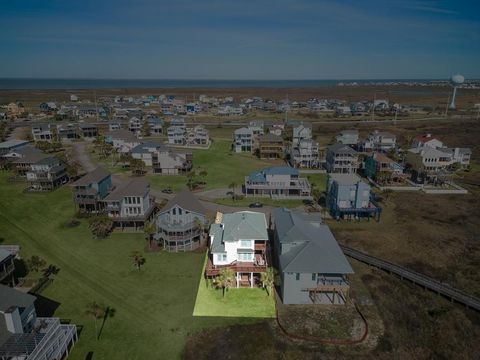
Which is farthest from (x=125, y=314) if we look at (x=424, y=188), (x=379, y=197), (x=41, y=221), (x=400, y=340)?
(x=424, y=188)

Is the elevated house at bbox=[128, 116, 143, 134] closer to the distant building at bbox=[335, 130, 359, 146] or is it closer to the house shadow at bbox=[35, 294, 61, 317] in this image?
the distant building at bbox=[335, 130, 359, 146]

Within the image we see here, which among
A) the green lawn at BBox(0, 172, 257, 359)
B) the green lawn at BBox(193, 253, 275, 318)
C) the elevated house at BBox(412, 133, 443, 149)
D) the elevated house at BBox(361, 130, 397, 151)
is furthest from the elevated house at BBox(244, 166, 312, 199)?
the elevated house at BBox(412, 133, 443, 149)

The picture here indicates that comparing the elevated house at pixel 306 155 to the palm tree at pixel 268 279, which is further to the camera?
the elevated house at pixel 306 155

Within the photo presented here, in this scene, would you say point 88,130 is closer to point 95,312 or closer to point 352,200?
point 352,200

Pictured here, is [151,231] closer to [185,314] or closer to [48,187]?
[185,314]

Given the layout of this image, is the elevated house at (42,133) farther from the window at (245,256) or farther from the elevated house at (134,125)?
the window at (245,256)

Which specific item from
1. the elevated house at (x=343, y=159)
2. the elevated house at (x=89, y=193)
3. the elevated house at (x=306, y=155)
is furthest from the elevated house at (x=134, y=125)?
the elevated house at (x=343, y=159)

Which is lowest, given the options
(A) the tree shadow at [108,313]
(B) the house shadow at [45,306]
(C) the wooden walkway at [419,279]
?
(B) the house shadow at [45,306]
